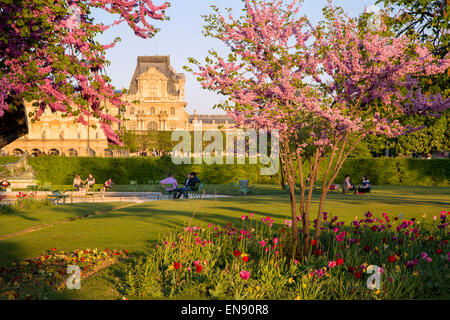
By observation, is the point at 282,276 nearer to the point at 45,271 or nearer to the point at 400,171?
the point at 45,271

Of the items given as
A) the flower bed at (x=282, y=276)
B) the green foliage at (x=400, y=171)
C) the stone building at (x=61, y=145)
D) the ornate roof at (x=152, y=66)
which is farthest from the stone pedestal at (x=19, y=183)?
the ornate roof at (x=152, y=66)

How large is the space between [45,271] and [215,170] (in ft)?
106

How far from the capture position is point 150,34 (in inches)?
309

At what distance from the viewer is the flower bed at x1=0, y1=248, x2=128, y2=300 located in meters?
6.11

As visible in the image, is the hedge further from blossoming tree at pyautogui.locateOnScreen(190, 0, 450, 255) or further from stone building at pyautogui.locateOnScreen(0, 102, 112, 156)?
stone building at pyautogui.locateOnScreen(0, 102, 112, 156)

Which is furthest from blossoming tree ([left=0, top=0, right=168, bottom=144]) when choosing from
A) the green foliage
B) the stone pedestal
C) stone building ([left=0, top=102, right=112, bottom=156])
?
stone building ([left=0, top=102, right=112, bottom=156])

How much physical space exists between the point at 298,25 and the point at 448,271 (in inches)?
183

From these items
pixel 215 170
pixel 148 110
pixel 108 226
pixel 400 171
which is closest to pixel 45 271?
pixel 108 226

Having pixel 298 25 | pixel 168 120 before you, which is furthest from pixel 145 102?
pixel 298 25

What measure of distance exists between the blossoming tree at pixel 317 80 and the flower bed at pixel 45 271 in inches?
125

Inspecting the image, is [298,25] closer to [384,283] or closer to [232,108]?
[232,108]

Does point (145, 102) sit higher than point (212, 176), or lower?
higher

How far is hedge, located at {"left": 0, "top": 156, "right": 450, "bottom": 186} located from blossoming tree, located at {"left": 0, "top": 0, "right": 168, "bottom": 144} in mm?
30478

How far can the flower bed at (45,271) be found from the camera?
20.0 feet
